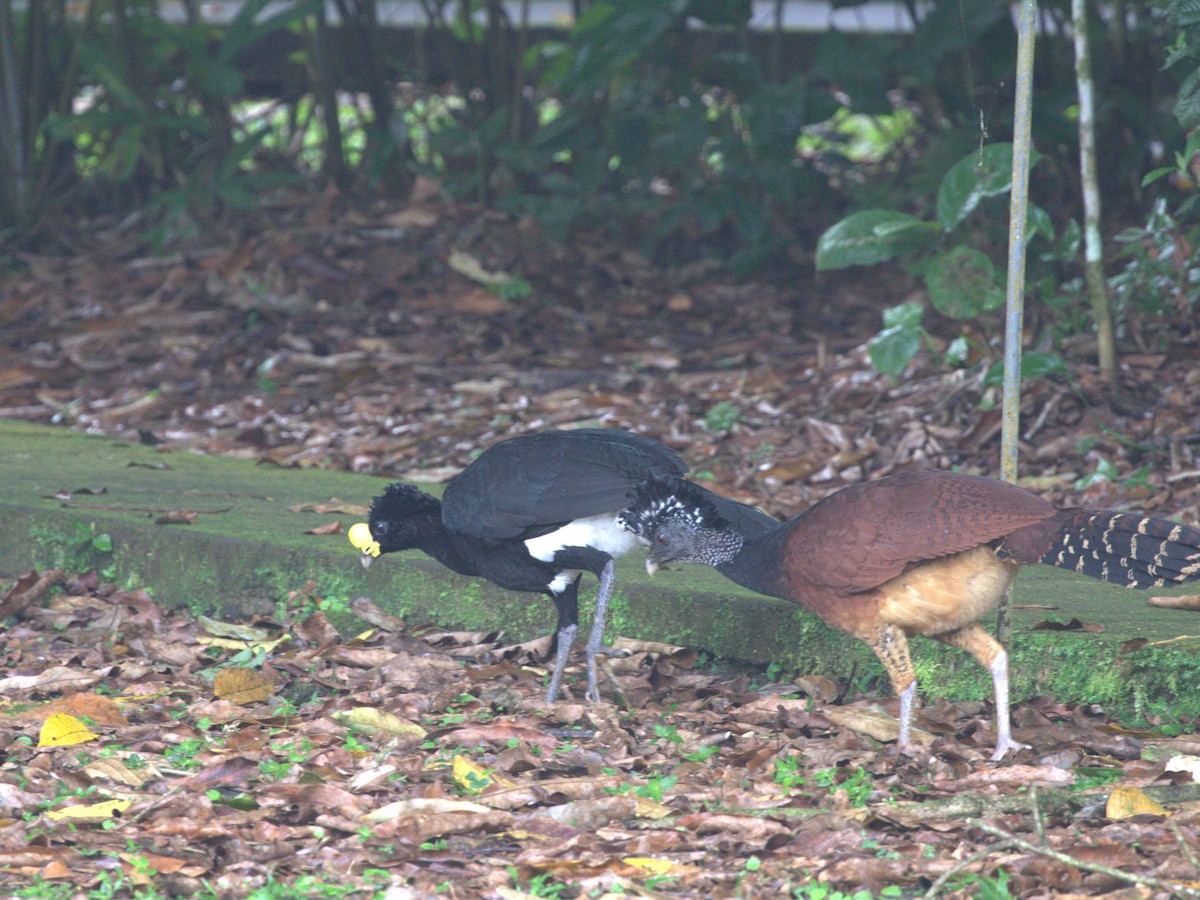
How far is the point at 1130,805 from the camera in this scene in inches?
118

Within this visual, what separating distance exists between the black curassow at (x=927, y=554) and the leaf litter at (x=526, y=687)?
0.90ft

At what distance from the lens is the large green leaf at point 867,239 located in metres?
5.74

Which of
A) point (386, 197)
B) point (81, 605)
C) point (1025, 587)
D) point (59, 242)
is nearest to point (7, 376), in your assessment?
point (59, 242)

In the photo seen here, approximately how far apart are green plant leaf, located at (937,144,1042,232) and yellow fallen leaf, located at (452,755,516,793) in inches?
126

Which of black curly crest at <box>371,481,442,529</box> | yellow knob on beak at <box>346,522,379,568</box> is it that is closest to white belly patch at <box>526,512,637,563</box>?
black curly crest at <box>371,481,442,529</box>

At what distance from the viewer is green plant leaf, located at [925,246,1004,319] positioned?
562cm

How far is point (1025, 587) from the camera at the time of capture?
14.2 feet

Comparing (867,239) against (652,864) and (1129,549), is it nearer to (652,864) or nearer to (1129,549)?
(1129,549)

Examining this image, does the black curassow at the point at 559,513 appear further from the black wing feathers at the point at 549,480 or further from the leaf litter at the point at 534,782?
the leaf litter at the point at 534,782

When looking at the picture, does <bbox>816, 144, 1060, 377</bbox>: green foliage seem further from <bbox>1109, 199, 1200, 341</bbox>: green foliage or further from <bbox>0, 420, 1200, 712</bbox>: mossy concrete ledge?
<bbox>0, 420, 1200, 712</bbox>: mossy concrete ledge

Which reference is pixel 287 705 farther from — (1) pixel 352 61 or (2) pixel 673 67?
(1) pixel 352 61

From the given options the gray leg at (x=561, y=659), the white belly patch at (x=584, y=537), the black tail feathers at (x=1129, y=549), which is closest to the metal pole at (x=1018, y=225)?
the black tail feathers at (x=1129, y=549)

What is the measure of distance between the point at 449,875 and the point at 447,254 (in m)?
6.05

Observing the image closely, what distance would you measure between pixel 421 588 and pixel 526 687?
0.60 meters
